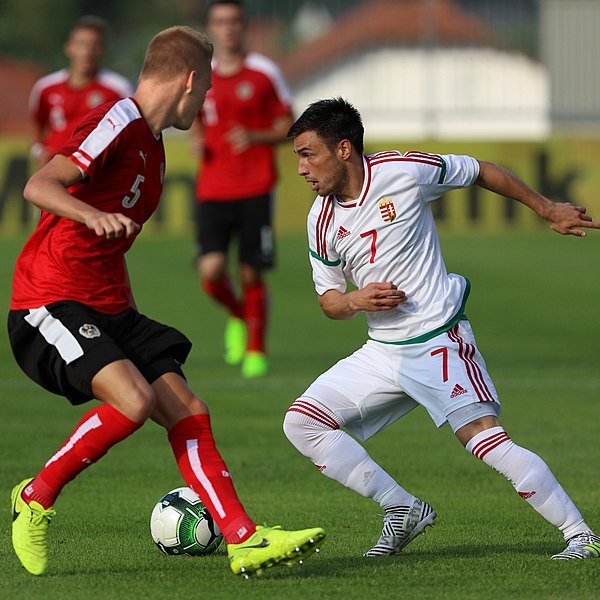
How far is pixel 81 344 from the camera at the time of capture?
545 cm

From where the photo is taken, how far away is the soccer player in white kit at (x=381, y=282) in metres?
5.90

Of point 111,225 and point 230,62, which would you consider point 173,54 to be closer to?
point 111,225

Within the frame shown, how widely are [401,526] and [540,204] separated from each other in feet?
4.75

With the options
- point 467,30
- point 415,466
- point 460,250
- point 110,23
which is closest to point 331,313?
point 415,466

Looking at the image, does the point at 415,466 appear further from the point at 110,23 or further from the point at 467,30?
the point at 110,23

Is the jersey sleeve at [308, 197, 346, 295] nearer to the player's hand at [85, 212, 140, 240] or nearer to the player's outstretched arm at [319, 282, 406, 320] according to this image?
the player's outstretched arm at [319, 282, 406, 320]

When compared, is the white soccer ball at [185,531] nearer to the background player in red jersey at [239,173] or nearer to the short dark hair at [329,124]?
the short dark hair at [329,124]

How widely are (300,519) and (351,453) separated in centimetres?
83

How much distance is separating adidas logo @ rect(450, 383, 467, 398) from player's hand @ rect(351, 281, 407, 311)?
406 millimetres

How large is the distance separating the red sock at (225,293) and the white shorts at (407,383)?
621cm

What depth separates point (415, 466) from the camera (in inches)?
320

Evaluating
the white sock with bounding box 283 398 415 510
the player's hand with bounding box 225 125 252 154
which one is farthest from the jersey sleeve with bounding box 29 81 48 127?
the white sock with bounding box 283 398 415 510

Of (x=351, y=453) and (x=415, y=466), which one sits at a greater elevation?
(x=351, y=453)

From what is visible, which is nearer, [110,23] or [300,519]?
[300,519]
